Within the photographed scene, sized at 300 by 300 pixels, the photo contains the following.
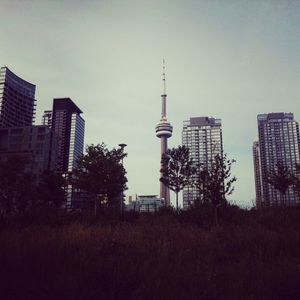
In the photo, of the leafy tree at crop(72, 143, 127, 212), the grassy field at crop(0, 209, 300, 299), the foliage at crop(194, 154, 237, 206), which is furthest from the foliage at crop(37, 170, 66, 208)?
the grassy field at crop(0, 209, 300, 299)

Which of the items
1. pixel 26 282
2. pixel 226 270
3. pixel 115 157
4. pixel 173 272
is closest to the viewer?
pixel 26 282

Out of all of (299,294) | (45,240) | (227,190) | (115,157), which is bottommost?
(299,294)

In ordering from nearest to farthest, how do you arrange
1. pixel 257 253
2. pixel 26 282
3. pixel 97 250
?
1. pixel 26 282
2. pixel 97 250
3. pixel 257 253

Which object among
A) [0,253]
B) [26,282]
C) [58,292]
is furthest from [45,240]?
[58,292]

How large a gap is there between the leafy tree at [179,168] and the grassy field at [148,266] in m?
28.9

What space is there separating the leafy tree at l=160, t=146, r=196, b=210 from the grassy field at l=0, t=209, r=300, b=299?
28.9m

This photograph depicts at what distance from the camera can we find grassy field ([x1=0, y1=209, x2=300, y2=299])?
493 cm

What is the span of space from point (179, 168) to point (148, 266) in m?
33.1

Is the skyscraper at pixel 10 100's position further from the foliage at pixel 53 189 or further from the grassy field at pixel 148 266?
the grassy field at pixel 148 266

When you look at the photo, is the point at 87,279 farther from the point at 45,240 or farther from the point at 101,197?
the point at 101,197

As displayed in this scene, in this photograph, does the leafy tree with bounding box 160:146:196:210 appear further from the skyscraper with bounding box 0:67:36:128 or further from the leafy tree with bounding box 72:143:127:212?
the skyscraper with bounding box 0:67:36:128

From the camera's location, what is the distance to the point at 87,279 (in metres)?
5.26

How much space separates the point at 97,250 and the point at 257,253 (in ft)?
12.1

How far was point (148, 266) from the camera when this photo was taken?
6.02m
